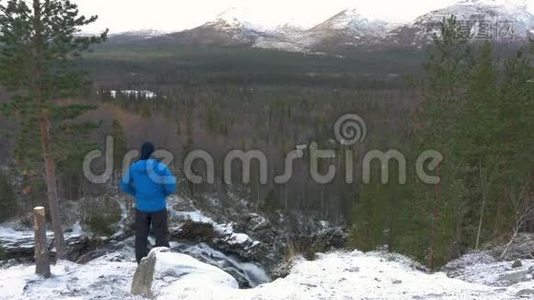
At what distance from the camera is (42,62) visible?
64.8 ft

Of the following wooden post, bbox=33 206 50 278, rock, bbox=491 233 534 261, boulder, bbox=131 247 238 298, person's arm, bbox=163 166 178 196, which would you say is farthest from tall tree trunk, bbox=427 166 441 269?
wooden post, bbox=33 206 50 278

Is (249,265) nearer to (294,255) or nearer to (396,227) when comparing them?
(396,227)

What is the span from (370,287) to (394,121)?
120341mm

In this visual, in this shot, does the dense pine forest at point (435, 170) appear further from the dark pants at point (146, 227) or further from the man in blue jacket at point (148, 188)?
the man in blue jacket at point (148, 188)

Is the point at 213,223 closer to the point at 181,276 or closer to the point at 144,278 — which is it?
the point at 181,276

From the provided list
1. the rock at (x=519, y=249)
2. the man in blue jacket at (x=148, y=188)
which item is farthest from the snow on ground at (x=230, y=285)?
the rock at (x=519, y=249)

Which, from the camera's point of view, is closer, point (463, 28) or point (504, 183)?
point (463, 28)

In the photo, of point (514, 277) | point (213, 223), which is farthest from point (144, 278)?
point (213, 223)

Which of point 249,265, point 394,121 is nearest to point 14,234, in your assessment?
point 249,265

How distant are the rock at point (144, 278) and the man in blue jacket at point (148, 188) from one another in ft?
2.59

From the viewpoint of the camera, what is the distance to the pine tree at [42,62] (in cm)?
1953

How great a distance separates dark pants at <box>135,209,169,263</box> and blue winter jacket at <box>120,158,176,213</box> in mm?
165

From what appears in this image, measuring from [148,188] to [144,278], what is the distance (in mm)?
1599

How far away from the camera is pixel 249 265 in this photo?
1591 inches
